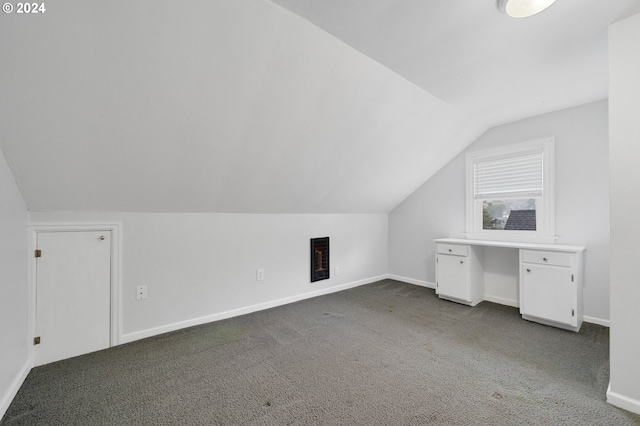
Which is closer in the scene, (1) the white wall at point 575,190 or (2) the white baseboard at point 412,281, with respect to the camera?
(1) the white wall at point 575,190

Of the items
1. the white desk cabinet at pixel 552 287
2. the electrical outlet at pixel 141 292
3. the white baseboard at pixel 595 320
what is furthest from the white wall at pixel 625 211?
the electrical outlet at pixel 141 292

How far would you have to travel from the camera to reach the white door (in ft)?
6.66

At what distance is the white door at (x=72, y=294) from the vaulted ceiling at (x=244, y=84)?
30cm

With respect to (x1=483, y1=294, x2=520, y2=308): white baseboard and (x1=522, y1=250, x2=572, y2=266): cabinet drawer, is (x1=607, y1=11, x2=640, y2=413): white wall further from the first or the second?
(x1=483, y1=294, x2=520, y2=308): white baseboard

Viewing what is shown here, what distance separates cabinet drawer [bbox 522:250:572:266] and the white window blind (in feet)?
2.67

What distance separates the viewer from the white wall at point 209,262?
238cm

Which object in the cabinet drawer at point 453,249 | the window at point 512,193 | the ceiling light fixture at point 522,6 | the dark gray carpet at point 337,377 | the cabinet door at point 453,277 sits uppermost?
the ceiling light fixture at point 522,6

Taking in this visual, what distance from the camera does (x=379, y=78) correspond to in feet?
7.06

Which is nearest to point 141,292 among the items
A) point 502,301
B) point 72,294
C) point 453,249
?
point 72,294

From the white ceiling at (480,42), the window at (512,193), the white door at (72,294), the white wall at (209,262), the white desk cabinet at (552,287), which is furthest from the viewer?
the window at (512,193)

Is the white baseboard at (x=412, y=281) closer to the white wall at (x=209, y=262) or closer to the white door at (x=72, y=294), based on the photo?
the white wall at (x=209, y=262)

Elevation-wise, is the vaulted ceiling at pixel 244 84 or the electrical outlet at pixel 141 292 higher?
the vaulted ceiling at pixel 244 84

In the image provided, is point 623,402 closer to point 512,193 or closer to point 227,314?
point 512,193

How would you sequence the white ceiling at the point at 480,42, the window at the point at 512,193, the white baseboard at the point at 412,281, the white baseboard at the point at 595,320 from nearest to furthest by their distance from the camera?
the white ceiling at the point at 480,42 → the white baseboard at the point at 595,320 → the window at the point at 512,193 → the white baseboard at the point at 412,281
